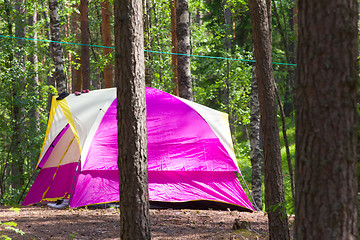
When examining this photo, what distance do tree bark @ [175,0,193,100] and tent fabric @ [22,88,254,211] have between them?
124 cm

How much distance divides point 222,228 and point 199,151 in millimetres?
2118

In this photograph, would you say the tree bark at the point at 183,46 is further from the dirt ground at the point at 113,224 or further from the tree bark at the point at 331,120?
the tree bark at the point at 331,120

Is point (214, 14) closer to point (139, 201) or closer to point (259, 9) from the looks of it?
point (259, 9)

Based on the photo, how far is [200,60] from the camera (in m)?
19.1

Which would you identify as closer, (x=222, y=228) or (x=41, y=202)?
(x=222, y=228)

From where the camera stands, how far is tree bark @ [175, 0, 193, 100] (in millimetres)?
9586

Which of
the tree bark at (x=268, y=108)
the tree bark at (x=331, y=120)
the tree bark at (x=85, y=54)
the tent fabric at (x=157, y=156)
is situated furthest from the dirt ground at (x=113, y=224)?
the tree bark at (x=85, y=54)

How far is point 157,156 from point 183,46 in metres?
2.94

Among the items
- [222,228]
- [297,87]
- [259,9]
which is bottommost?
[222,228]

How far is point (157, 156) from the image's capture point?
312 inches

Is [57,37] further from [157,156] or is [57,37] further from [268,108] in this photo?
[268,108]

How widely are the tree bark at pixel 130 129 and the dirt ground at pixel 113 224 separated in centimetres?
141

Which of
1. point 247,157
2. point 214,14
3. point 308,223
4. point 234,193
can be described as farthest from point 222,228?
point 214,14

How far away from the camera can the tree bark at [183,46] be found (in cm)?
959
